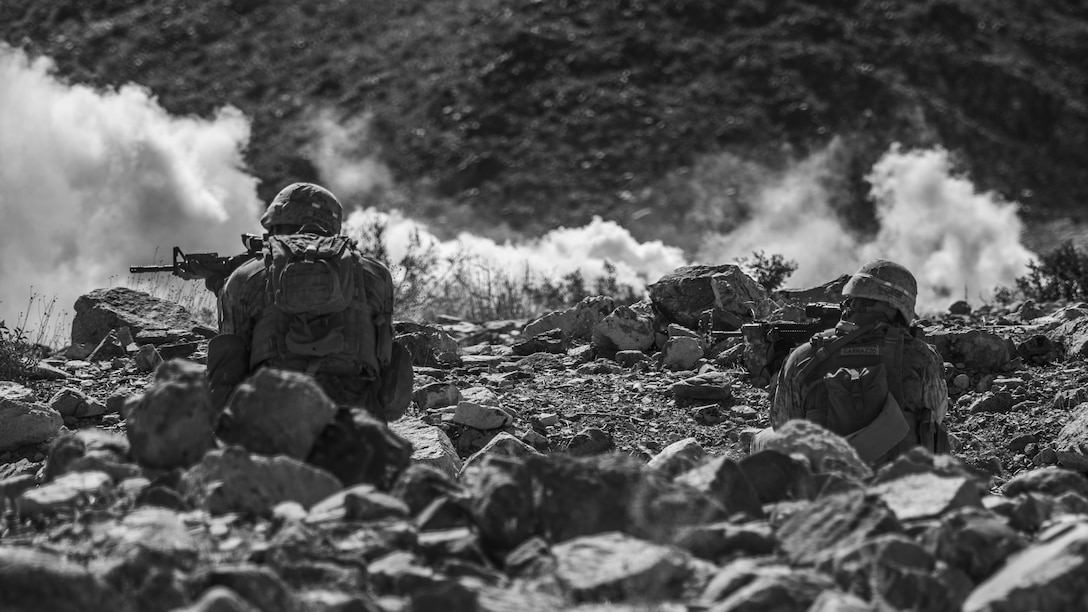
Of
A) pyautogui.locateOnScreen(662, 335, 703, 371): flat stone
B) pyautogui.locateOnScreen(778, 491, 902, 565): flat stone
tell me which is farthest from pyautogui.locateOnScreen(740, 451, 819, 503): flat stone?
pyautogui.locateOnScreen(662, 335, 703, 371): flat stone

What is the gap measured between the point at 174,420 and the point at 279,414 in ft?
1.08

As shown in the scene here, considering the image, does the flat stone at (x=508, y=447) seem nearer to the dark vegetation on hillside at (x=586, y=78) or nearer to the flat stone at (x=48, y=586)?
the flat stone at (x=48, y=586)

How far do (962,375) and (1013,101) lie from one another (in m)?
33.6

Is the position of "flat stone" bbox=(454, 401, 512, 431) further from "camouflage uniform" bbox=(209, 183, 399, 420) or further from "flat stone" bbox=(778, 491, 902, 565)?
"flat stone" bbox=(778, 491, 902, 565)

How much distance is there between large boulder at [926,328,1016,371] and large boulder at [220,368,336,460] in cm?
693

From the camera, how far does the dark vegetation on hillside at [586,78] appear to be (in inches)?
1670

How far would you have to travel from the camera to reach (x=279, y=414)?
591 cm

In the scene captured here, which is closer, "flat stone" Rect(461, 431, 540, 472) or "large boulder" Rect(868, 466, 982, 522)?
"large boulder" Rect(868, 466, 982, 522)

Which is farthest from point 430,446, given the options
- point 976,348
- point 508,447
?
point 976,348

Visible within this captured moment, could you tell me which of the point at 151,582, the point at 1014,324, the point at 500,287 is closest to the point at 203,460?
the point at 151,582

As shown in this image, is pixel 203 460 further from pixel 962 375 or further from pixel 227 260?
pixel 962 375

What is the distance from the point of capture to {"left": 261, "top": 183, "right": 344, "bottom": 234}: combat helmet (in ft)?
28.6

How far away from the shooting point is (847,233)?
3550cm

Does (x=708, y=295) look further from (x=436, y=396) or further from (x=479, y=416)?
(x=479, y=416)
